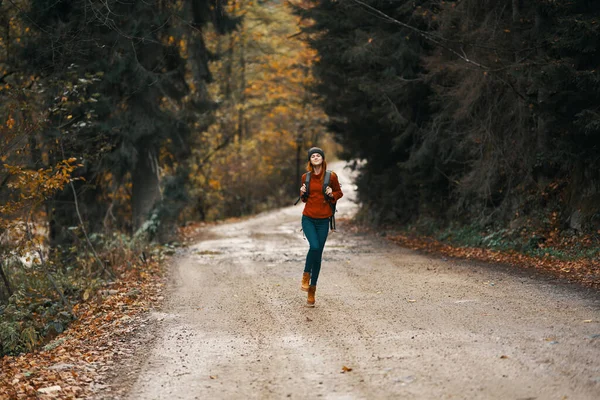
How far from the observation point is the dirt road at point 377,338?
5.96 metres

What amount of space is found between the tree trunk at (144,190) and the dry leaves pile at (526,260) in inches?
298

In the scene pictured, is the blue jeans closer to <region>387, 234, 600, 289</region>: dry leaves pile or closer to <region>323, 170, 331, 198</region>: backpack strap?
<region>323, 170, 331, 198</region>: backpack strap

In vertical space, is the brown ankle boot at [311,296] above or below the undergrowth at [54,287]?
above

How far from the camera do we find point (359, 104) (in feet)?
69.4

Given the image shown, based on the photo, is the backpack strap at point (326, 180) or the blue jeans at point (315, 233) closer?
the backpack strap at point (326, 180)

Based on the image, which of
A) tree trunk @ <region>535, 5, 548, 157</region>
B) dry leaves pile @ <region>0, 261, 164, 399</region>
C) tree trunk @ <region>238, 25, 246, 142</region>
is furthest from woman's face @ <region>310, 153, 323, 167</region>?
tree trunk @ <region>238, 25, 246, 142</region>

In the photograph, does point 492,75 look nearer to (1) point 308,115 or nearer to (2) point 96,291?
(2) point 96,291

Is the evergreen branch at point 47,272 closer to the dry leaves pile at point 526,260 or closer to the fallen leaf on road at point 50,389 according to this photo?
the fallen leaf on road at point 50,389

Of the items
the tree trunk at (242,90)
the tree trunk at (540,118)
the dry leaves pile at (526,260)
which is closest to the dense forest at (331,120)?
the tree trunk at (540,118)

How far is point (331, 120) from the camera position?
78.7 feet

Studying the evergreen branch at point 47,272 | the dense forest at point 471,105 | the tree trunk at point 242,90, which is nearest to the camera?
the evergreen branch at point 47,272

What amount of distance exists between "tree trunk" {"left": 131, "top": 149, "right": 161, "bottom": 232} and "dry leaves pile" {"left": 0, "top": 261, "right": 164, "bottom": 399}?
788 centimetres

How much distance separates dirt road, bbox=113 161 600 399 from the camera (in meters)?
5.96

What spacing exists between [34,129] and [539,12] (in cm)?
992
